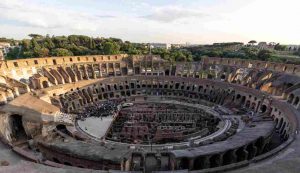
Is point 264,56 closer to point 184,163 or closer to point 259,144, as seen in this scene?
point 259,144

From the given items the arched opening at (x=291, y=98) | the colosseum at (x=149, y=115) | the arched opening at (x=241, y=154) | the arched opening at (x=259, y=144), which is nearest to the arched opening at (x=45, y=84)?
the colosseum at (x=149, y=115)

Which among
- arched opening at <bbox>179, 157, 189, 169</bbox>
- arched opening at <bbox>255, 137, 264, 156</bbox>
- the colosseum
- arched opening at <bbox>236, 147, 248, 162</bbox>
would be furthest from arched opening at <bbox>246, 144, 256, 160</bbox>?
arched opening at <bbox>179, 157, 189, 169</bbox>

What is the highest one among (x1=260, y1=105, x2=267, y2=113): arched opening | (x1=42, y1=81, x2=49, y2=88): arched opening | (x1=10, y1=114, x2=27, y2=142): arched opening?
(x1=42, y1=81, x2=49, y2=88): arched opening

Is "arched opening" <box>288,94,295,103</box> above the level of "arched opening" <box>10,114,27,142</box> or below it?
above

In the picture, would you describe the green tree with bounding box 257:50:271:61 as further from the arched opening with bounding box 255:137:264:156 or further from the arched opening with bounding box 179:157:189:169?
the arched opening with bounding box 179:157:189:169

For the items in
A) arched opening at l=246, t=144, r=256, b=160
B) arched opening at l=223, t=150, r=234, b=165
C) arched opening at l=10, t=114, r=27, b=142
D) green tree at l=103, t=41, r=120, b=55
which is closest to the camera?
arched opening at l=223, t=150, r=234, b=165

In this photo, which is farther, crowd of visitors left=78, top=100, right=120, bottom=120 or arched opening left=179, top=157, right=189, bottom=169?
crowd of visitors left=78, top=100, right=120, bottom=120
